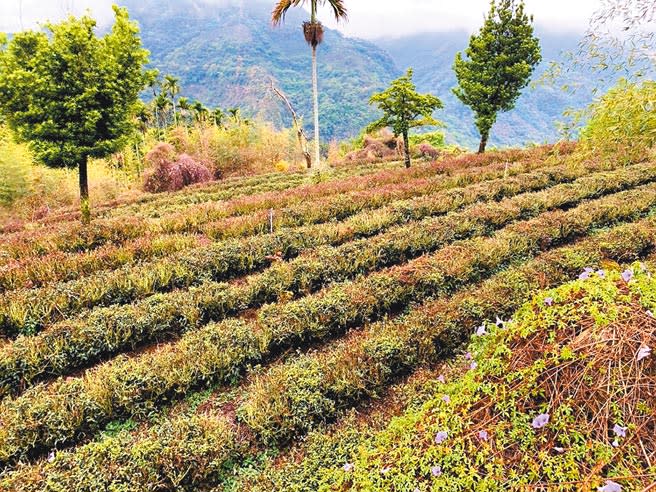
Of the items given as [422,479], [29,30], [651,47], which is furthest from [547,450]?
[29,30]

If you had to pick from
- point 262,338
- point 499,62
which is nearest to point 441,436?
point 262,338

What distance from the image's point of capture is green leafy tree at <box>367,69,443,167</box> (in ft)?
60.0

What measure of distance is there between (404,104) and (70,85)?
13725 millimetres

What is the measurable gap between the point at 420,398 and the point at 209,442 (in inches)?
84.9

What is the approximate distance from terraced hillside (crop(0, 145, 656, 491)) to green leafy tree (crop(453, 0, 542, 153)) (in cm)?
1398

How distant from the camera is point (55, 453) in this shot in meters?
3.79

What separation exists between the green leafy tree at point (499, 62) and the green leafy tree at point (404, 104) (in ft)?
18.7

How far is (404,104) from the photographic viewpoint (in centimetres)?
1861

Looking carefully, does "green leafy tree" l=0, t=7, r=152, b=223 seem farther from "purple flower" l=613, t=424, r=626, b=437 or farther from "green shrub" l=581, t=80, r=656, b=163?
"purple flower" l=613, t=424, r=626, b=437

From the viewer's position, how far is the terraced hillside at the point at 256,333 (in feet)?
11.5

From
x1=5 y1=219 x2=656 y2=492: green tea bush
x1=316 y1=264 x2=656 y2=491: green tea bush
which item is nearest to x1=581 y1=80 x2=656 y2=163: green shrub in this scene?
x1=316 y1=264 x2=656 y2=491: green tea bush

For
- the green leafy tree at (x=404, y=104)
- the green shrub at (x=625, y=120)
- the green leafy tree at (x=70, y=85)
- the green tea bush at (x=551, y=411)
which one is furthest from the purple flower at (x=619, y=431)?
the green leafy tree at (x=404, y=104)

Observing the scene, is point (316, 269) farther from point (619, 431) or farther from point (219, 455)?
point (619, 431)

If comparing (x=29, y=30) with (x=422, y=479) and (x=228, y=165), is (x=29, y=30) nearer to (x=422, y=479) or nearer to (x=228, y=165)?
(x=422, y=479)
